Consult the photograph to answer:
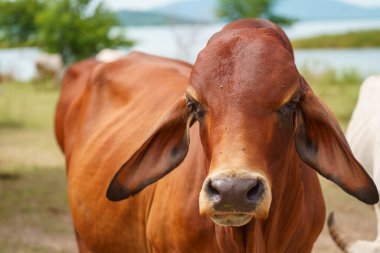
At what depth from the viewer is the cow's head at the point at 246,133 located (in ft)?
7.80

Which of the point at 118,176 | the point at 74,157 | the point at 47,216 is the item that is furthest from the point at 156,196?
the point at 47,216

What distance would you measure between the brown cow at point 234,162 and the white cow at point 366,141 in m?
0.32

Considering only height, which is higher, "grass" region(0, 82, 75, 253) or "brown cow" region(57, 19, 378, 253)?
"brown cow" region(57, 19, 378, 253)

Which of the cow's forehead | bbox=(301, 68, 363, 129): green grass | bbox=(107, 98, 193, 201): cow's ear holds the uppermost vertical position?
the cow's forehead

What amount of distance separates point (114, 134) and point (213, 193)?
1.69 meters

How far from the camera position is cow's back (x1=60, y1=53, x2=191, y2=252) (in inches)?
143

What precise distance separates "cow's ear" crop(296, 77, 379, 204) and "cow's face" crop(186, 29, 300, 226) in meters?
0.06

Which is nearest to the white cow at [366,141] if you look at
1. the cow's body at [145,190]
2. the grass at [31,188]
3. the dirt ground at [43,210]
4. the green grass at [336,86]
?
the cow's body at [145,190]

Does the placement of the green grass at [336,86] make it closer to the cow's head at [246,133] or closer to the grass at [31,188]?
the grass at [31,188]

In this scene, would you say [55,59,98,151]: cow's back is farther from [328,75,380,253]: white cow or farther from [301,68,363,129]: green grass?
[301,68,363,129]: green grass

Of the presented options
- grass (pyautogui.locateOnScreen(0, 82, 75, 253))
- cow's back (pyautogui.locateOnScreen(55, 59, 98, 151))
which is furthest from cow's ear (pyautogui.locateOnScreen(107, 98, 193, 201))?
grass (pyautogui.locateOnScreen(0, 82, 75, 253))

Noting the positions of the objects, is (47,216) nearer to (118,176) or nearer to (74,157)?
(74,157)

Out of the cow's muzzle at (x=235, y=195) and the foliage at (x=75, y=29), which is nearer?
the cow's muzzle at (x=235, y=195)

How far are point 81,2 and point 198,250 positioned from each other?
807 inches
